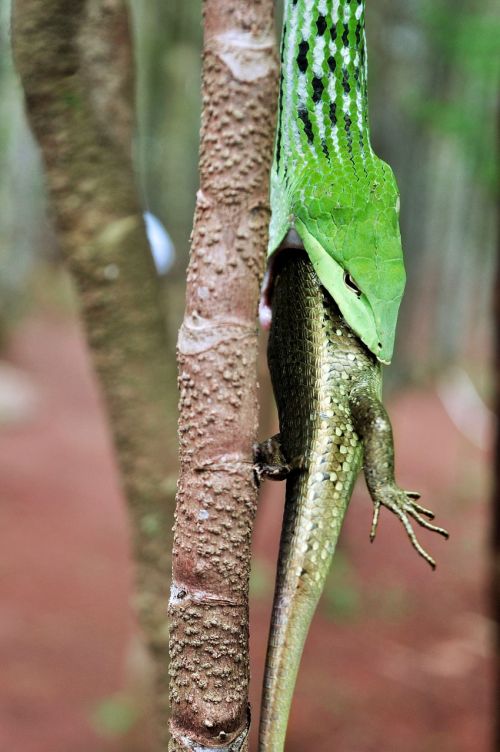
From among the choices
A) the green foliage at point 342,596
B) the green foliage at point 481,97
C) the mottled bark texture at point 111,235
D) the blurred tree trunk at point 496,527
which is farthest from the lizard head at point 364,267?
the green foliage at point 342,596

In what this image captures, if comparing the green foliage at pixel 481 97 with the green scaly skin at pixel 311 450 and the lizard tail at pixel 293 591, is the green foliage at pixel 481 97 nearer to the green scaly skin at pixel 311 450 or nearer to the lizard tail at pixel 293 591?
the green scaly skin at pixel 311 450

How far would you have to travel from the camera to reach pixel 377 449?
1316mm

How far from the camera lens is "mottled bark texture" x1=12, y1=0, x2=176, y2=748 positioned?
2369 millimetres

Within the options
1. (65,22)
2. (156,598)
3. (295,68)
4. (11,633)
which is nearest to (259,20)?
(295,68)

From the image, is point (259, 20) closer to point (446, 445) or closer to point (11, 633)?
point (11, 633)

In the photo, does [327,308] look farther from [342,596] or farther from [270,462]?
[342,596]

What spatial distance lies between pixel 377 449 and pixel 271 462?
7.1 inches

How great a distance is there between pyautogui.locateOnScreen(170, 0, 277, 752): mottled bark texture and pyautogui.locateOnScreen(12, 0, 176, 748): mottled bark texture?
50.7 inches

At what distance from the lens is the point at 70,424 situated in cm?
1084

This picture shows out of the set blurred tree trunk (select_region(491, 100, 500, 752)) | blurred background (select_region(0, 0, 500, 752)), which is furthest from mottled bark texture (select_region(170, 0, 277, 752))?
blurred tree trunk (select_region(491, 100, 500, 752))

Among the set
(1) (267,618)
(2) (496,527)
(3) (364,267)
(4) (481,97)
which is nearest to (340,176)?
(3) (364,267)

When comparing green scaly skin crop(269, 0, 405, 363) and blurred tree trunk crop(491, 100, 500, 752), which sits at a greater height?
green scaly skin crop(269, 0, 405, 363)

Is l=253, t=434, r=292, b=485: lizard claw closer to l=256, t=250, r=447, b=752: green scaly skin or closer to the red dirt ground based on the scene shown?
l=256, t=250, r=447, b=752: green scaly skin

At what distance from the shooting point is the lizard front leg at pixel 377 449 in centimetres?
131
